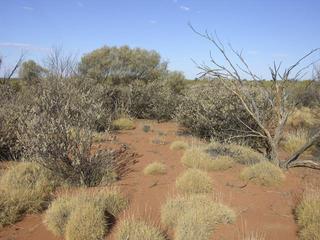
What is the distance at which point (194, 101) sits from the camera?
12.8m

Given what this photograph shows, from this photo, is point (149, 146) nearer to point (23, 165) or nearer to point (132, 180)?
point (132, 180)

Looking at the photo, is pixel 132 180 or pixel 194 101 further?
pixel 194 101

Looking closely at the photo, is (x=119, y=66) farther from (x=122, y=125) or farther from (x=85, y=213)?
(x=85, y=213)

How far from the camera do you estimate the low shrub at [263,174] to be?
7.40m

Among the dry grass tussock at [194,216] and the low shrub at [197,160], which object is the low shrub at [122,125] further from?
the dry grass tussock at [194,216]

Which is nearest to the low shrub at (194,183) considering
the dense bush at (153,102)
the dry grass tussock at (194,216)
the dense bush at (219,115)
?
the dry grass tussock at (194,216)

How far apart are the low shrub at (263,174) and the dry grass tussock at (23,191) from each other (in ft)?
13.1

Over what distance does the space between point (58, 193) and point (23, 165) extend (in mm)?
1408

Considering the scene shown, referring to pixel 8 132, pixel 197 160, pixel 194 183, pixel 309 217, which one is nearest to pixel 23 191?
pixel 194 183

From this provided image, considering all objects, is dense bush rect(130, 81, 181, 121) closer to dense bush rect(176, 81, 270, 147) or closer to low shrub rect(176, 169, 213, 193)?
dense bush rect(176, 81, 270, 147)

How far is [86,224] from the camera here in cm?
507

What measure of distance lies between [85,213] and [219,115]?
7.26 m

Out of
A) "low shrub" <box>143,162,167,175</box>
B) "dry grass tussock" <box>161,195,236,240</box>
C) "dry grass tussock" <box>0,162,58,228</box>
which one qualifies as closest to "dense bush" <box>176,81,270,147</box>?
"low shrub" <box>143,162,167,175</box>

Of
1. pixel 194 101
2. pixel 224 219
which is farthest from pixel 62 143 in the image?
pixel 194 101
